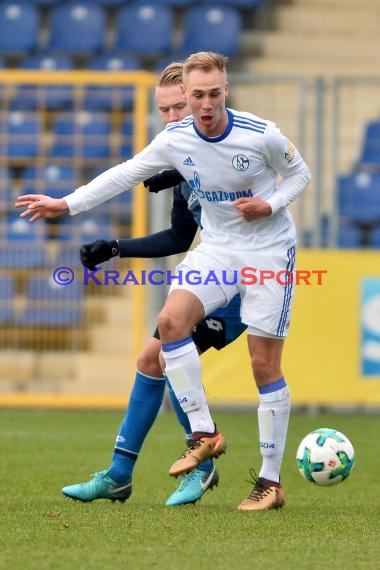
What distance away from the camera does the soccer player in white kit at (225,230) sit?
6.00 metres

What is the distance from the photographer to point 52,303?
12047mm

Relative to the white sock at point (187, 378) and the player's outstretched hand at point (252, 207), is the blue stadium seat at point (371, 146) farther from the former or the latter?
the white sock at point (187, 378)

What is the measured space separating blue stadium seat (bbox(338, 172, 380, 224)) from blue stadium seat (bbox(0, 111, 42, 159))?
281cm

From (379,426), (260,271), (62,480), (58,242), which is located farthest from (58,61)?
(260,271)

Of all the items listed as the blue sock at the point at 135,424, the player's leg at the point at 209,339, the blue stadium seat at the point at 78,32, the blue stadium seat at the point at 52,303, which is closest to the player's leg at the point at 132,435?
the blue sock at the point at 135,424

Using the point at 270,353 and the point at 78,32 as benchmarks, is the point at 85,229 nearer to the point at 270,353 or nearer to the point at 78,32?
the point at 78,32

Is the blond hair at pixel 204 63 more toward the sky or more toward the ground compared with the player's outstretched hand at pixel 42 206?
more toward the sky

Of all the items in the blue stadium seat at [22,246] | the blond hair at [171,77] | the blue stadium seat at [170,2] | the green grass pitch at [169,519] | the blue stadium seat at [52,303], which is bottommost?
the green grass pitch at [169,519]

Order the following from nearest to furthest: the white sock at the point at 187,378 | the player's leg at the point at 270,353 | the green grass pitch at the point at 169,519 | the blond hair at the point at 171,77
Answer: the green grass pitch at the point at 169,519 < the white sock at the point at 187,378 < the player's leg at the point at 270,353 < the blond hair at the point at 171,77

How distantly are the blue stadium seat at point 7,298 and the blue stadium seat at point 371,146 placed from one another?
337 cm

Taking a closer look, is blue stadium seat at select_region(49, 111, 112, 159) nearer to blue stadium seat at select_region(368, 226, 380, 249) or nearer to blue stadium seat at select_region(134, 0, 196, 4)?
blue stadium seat at select_region(368, 226, 380, 249)

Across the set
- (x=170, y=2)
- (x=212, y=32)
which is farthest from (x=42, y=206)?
(x=170, y=2)

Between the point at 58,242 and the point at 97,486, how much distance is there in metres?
5.91

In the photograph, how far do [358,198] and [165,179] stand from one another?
19.0ft
